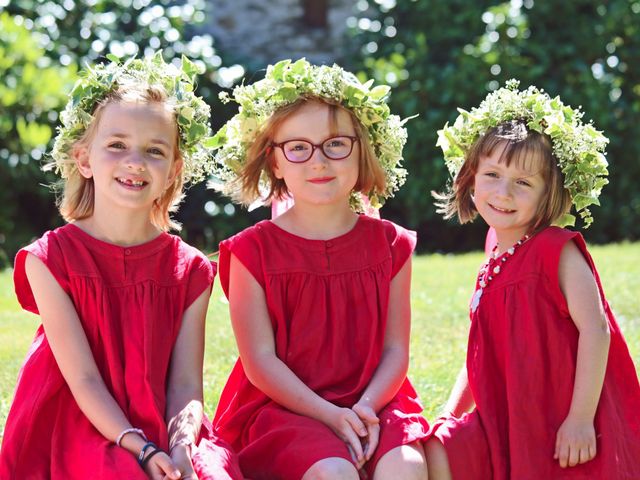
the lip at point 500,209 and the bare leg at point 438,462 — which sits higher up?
the lip at point 500,209

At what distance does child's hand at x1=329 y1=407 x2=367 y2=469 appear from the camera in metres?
3.10

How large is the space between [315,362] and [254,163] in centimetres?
75

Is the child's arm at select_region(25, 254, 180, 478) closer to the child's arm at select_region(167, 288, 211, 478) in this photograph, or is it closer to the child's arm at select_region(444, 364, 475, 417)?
the child's arm at select_region(167, 288, 211, 478)

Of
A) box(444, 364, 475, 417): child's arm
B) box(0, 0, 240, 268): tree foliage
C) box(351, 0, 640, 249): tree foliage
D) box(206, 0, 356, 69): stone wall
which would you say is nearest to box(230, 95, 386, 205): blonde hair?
box(444, 364, 475, 417): child's arm

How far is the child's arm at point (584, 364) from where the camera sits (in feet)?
10.1

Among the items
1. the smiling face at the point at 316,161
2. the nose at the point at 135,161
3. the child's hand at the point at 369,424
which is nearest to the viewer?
the child's hand at the point at 369,424

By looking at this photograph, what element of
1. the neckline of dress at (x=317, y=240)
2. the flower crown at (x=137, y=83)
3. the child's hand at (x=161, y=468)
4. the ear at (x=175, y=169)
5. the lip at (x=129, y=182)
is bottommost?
the child's hand at (x=161, y=468)

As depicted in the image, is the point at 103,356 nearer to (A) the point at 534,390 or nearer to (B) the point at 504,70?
Answer: (A) the point at 534,390

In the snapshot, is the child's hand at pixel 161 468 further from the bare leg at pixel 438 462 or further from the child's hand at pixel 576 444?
the child's hand at pixel 576 444

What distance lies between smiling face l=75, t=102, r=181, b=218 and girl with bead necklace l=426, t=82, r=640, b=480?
107 cm

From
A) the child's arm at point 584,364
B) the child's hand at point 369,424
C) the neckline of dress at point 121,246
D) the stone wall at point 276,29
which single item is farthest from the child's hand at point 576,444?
the stone wall at point 276,29

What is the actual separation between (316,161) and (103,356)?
37.4 inches

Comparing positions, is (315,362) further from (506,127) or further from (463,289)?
(463,289)

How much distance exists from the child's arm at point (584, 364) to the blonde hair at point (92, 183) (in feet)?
4.37
